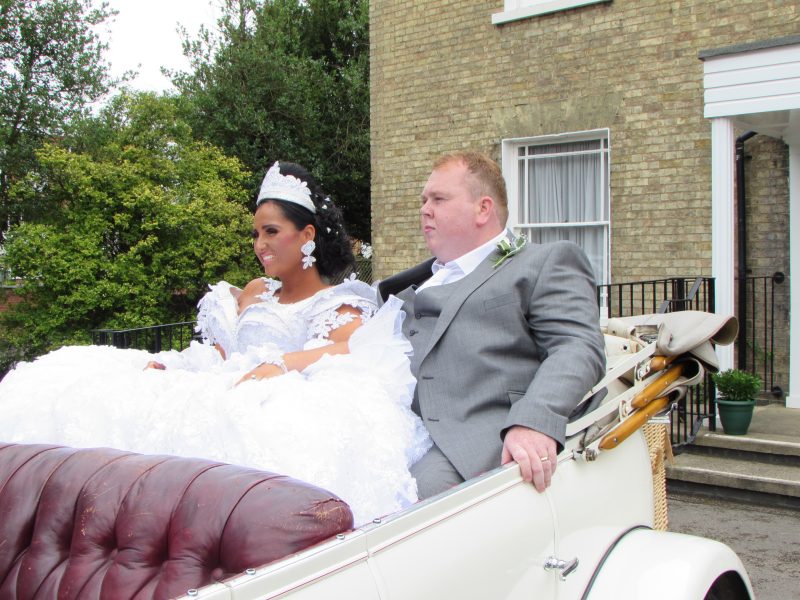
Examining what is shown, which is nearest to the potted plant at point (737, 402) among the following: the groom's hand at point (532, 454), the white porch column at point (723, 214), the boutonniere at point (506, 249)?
the white porch column at point (723, 214)

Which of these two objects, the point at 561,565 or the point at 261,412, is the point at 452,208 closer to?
the point at 261,412

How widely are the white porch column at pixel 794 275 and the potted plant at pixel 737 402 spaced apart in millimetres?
1363

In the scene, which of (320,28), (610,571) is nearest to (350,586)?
(610,571)

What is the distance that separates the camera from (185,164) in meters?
13.0

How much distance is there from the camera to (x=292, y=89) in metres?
15.5

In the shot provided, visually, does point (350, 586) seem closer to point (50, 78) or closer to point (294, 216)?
point (294, 216)

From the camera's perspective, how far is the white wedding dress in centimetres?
224

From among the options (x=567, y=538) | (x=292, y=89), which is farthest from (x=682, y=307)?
(x=292, y=89)

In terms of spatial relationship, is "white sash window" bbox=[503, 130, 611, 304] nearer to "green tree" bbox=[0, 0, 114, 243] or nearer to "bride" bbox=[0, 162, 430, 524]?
"bride" bbox=[0, 162, 430, 524]

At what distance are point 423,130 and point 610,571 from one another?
8.26m

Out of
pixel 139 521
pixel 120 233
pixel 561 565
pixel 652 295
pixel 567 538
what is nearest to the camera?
pixel 139 521

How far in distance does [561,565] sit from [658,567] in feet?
1.11

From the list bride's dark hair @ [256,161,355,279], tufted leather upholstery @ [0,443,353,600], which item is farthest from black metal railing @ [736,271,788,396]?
tufted leather upholstery @ [0,443,353,600]

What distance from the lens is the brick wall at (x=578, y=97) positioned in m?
8.07
